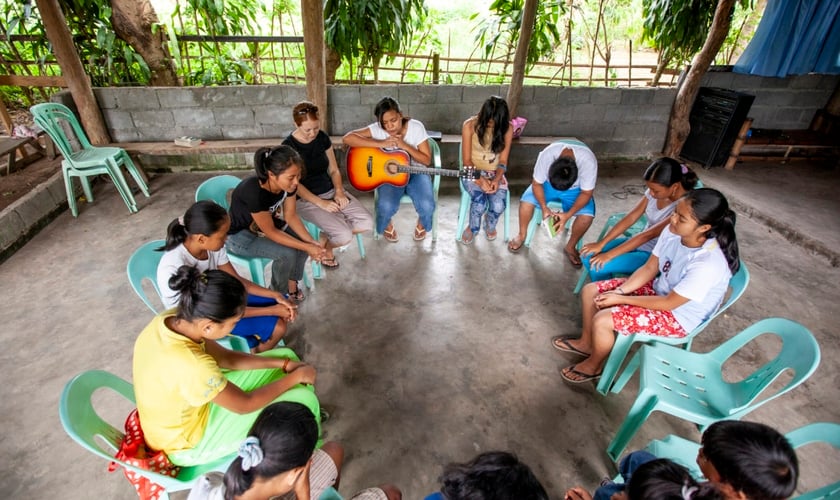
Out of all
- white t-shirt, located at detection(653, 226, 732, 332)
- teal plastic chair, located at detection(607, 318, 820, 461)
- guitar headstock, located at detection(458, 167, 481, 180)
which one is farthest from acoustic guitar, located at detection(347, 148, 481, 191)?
teal plastic chair, located at detection(607, 318, 820, 461)

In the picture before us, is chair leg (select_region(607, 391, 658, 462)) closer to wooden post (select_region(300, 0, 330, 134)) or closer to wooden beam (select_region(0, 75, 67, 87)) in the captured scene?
wooden post (select_region(300, 0, 330, 134))

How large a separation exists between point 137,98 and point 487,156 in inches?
143

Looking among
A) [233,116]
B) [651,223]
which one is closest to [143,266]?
[233,116]

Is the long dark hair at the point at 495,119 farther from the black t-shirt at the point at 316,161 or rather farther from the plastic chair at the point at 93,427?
the plastic chair at the point at 93,427

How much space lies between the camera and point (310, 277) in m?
3.03

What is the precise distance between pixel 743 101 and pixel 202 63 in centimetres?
610

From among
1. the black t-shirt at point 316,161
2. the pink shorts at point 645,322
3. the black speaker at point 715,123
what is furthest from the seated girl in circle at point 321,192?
the black speaker at point 715,123

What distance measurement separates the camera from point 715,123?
15.6ft

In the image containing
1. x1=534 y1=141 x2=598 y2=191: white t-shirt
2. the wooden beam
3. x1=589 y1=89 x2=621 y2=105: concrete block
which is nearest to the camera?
x1=534 y1=141 x2=598 y2=191: white t-shirt

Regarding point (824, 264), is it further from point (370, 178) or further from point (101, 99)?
point (101, 99)

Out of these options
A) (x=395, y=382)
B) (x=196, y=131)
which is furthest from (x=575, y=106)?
(x=196, y=131)

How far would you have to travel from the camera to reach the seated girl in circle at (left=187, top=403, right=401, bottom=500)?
1.12 meters

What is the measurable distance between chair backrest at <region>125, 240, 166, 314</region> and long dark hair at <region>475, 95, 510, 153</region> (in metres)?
2.36

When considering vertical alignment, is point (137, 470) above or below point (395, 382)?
above
